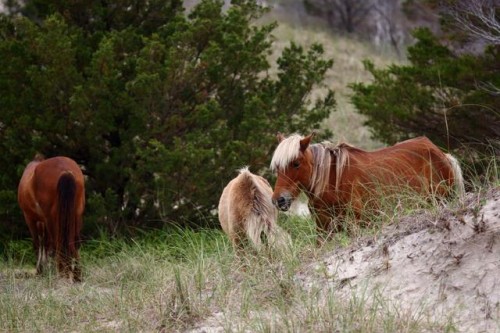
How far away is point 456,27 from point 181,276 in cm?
697

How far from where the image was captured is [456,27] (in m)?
12.0

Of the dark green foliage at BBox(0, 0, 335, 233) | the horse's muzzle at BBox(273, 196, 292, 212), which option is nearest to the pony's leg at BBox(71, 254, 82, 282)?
the dark green foliage at BBox(0, 0, 335, 233)

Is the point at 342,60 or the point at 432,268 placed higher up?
the point at 432,268

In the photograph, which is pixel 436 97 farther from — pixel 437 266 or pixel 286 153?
pixel 437 266

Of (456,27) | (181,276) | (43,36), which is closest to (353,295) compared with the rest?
(181,276)

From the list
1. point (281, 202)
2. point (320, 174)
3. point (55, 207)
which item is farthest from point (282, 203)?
point (55, 207)

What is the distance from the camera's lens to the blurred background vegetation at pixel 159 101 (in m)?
9.98

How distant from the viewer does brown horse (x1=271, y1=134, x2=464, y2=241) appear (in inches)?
290

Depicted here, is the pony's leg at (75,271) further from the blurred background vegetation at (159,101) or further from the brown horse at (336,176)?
the brown horse at (336,176)

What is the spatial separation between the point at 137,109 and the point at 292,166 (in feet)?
10.0

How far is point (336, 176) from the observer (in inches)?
297

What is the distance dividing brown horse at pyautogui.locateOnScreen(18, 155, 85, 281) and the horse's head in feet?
7.83

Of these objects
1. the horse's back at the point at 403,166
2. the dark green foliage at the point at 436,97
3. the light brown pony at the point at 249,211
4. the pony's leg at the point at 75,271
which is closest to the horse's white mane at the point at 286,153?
the light brown pony at the point at 249,211

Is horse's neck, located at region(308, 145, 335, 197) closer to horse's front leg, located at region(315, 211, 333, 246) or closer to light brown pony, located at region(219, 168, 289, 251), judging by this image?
horse's front leg, located at region(315, 211, 333, 246)
